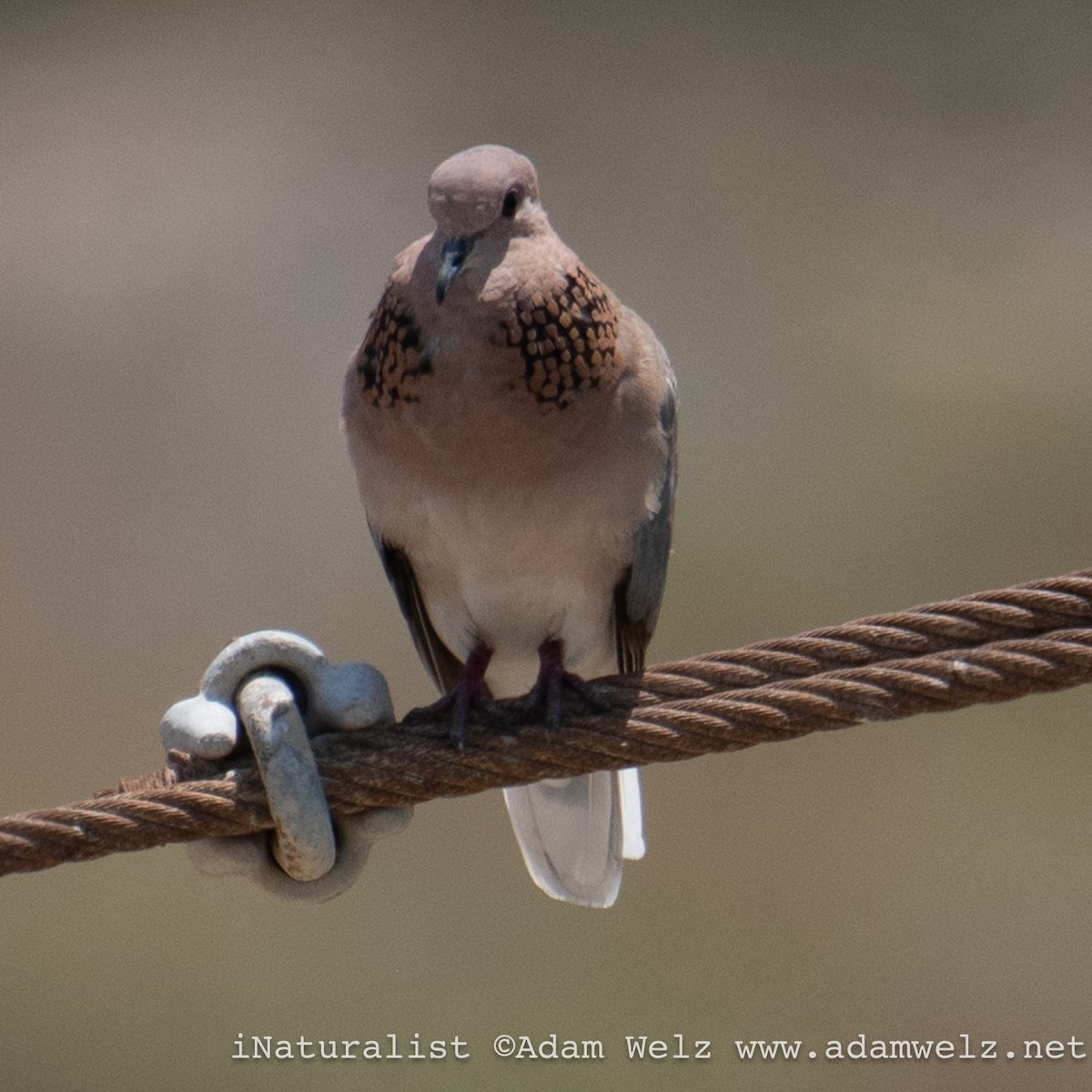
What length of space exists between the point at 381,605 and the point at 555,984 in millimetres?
2033

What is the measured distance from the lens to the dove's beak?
3.05 m

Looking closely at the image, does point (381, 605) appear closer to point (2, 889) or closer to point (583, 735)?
point (2, 889)

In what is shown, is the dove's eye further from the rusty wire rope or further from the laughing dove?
the rusty wire rope

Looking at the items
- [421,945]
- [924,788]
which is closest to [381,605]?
[421,945]

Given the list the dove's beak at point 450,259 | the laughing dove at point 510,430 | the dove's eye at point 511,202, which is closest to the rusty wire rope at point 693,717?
the laughing dove at point 510,430

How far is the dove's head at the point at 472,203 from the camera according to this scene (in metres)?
3.12

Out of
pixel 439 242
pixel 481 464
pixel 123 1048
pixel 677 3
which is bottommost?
pixel 123 1048

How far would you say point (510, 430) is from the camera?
3104 mm

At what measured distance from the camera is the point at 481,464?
3.14 metres

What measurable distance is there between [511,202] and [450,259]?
160 millimetres

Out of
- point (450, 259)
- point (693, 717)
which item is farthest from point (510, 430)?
point (693, 717)

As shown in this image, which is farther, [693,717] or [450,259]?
[450,259]

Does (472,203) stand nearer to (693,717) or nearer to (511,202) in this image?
(511,202)

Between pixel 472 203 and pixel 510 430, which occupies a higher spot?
pixel 472 203
